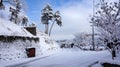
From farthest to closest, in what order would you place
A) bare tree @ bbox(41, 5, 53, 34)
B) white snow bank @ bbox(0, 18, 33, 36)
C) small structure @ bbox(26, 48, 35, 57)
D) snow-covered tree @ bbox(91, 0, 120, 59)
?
bare tree @ bbox(41, 5, 53, 34)
small structure @ bbox(26, 48, 35, 57)
white snow bank @ bbox(0, 18, 33, 36)
snow-covered tree @ bbox(91, 0, 120, 59)

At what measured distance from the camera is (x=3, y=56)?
928 inches

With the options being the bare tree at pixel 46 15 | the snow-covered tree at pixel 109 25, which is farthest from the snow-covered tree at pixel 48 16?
the snow-covered tree at pixel 109 25

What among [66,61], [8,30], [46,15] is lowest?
[66,61]

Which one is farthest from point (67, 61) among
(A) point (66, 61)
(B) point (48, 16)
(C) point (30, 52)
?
(B) point (48, 16)

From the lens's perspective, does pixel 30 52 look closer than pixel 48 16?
Yes

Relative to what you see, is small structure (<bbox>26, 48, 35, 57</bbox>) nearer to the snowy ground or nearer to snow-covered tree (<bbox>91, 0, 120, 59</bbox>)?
the snowy ground

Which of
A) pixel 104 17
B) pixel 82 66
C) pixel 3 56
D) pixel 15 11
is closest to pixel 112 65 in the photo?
pixel 82 66

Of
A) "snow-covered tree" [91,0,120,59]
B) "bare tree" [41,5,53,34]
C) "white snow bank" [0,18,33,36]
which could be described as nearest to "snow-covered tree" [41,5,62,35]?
"bare tree" [41,5,53,34]

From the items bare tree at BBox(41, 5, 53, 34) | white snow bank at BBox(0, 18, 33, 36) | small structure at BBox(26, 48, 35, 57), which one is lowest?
small structure at BBox(26, 48, 35, 57)

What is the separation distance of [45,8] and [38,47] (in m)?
25.7

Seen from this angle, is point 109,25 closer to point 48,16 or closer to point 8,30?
point 8,30

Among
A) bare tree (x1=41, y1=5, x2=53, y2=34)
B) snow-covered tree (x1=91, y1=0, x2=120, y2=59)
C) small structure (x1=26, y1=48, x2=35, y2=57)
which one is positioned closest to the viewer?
snow-covered tree (x1=91, y1=0, x2=120, y2=59)

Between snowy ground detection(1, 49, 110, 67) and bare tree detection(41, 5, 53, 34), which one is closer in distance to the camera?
snowy ground detection(1, 49, 110, 67)

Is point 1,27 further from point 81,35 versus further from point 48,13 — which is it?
point 81,35
